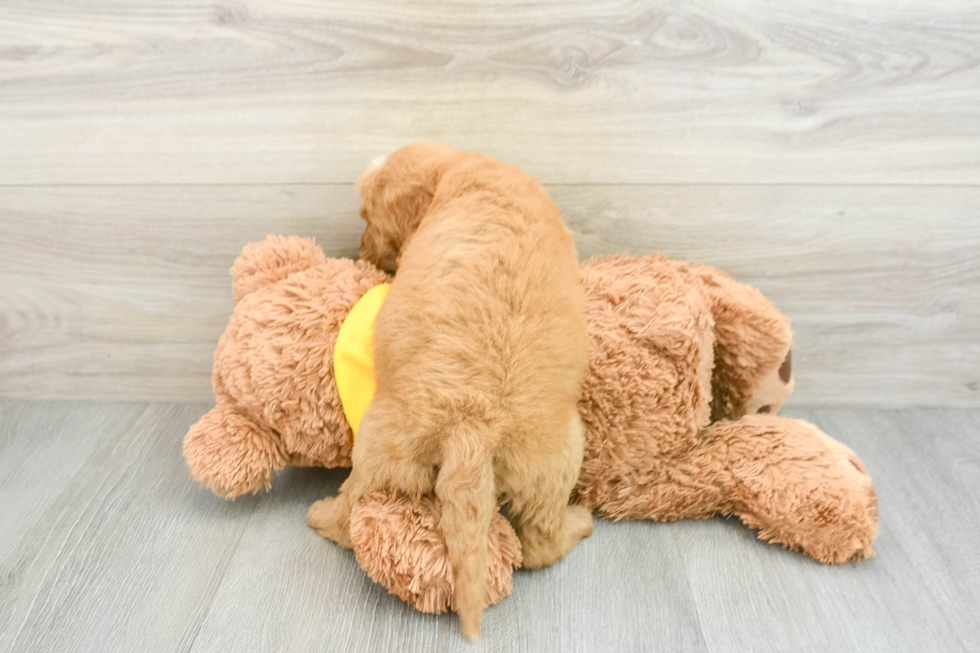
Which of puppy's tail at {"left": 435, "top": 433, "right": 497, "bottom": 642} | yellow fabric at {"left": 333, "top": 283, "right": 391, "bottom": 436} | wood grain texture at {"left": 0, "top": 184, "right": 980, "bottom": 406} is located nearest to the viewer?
puppy's tail at {"left": 435, "top": 433, "right": 497, "bottom": 642}

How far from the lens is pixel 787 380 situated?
779 mm

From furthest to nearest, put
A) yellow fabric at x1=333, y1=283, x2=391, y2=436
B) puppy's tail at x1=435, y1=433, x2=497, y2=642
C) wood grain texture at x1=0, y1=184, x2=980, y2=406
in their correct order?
wood grain texture at x1=0, y1=184, x2=980, y2=406 < yellow fabric at x1=333, y1=283, x2=391, y2=436 < puppy's tail at x1=435, y1=433, x2=497, y2=642

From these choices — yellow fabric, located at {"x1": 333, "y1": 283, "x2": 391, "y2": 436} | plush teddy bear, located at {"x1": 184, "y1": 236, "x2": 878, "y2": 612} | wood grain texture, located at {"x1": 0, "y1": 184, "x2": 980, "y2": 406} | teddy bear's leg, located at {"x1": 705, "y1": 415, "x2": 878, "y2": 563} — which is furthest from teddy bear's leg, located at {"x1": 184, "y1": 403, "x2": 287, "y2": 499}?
teddy bear's leg, located at {"x1": 705, "y1": 415, "x2": 878, "y2": 563}

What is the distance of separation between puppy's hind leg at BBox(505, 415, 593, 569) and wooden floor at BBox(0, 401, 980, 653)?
1.4 inches

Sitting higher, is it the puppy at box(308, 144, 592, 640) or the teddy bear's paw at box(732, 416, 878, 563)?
the puppy at box(308, 144, 592, 640)

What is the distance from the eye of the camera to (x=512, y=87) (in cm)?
79

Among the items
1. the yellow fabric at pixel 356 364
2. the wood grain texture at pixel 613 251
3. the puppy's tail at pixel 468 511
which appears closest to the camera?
the puppy's tail at pixel 468 511

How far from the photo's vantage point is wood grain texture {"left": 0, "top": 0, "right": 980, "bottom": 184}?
762 millimetres

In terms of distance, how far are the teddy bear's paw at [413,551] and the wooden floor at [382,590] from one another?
40 mm

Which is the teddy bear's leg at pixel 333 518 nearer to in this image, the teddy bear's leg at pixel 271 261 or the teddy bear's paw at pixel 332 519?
the teddy bear's paw at pixel 332 519

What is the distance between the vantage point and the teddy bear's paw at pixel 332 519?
699 mm

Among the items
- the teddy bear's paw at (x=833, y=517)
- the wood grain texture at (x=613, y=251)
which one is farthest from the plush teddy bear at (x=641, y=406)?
the wood grain texture at (x=613, y=251)

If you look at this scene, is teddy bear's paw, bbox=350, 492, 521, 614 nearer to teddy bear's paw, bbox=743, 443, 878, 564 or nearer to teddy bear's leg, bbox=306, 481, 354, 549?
teddy bear's leg, bbox=306, 481, 354, 549

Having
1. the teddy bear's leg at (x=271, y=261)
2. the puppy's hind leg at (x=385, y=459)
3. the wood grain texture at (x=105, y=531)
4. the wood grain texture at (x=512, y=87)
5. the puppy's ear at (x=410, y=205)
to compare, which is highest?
the wood grain texture at (x=512, y=87)
